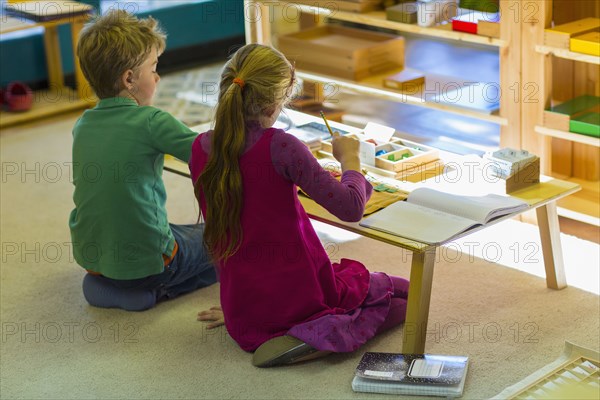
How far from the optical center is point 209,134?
238cm

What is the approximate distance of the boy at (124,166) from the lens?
263 centimetres

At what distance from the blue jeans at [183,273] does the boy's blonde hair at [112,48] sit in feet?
1.69

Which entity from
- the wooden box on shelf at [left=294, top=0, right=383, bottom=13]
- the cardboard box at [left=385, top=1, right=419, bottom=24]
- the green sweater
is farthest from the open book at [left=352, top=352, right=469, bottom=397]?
the wooden box on shelf at [left=294, top=0, right=383, bottom=13]

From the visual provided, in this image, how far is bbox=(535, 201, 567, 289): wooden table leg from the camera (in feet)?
8.94

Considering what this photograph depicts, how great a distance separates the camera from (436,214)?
2.48m

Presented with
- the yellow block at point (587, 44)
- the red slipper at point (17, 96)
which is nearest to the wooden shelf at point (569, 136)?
the yellow block at point (587, 44)

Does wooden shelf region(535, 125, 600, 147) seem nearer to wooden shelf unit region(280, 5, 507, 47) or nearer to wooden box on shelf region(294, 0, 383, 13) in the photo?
wooden shelf unit region(280, 5, 507, 47)

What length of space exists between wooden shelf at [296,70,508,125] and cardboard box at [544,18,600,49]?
1.07 feet

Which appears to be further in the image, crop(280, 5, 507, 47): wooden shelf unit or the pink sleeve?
crop(280, 5, 507, 47): wooden shelf unit

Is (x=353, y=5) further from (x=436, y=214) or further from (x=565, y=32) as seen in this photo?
(x=436, y=214)

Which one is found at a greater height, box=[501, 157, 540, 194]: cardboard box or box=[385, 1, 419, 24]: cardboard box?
box=[385, 1, 419, 24]: cardboard box

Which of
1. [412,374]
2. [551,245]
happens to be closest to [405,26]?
[551,245]

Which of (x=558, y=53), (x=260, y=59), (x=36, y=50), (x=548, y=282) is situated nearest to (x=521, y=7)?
(x=558, y=53)

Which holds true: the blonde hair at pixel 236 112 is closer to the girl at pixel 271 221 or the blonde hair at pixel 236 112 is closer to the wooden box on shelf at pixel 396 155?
the girl at pixel 271 221
